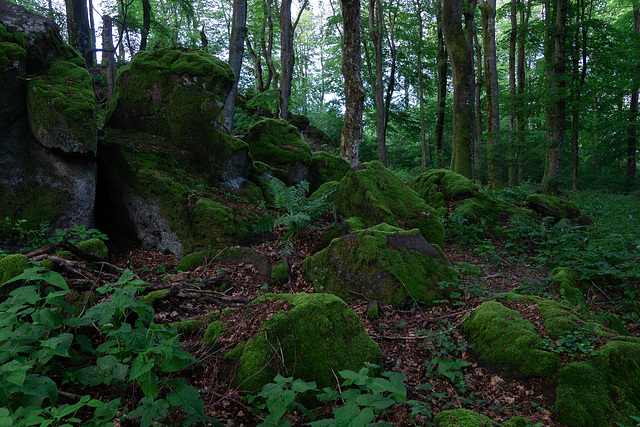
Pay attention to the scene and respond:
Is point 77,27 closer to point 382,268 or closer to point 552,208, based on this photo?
point 382,268

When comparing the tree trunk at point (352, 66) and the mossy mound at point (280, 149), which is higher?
the tree trunk at point (352, 66)

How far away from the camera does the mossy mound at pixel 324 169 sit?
9.48 meters

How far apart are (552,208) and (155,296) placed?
9005 mm

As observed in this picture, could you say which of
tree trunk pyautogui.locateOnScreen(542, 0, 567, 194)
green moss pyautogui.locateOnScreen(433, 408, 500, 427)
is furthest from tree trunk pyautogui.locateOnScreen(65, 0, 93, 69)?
tree trunk pyautogui.locateOnScreen(542, 0, 567, 194)

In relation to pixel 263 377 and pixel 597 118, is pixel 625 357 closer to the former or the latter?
pixel 263 377

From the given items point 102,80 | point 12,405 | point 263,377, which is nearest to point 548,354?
point 263,377

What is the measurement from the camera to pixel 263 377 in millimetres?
2586

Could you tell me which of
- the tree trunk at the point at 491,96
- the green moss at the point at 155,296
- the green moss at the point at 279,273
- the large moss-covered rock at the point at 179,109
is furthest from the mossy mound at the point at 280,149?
the tree trunk at the point at 491,96

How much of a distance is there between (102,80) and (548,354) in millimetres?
21249

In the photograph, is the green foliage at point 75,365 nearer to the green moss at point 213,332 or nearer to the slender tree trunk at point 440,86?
the green moss at point 213,332

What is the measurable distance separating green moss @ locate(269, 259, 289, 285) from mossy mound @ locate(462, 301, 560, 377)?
2423mm

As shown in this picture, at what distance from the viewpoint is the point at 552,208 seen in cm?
848

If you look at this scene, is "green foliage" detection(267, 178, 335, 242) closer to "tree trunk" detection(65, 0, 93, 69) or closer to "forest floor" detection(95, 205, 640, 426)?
"forest floor" detection(95, 205, 640, 426)

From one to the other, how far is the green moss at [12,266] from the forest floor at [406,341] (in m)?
1.18
